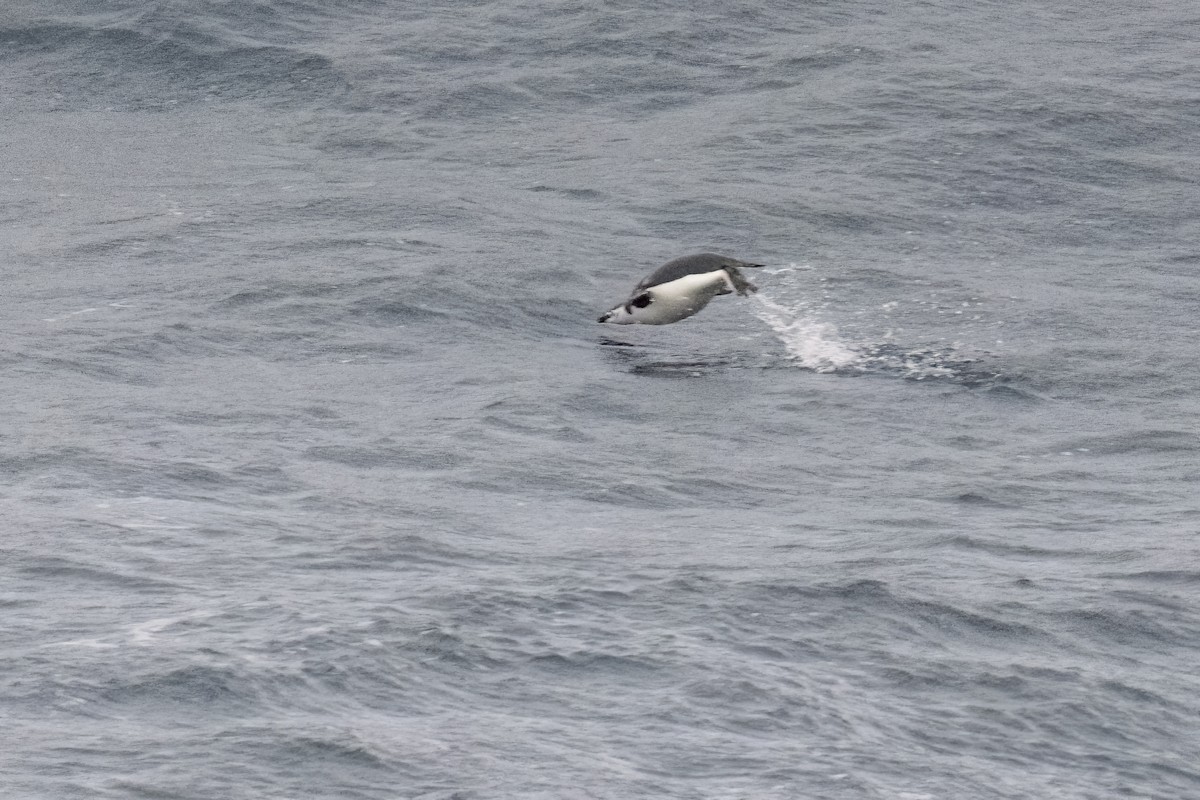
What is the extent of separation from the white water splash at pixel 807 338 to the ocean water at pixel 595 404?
6 centimetres

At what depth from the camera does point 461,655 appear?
1048cm

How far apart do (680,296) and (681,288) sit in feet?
0.20

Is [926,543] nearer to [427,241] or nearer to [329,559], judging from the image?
[329,559]

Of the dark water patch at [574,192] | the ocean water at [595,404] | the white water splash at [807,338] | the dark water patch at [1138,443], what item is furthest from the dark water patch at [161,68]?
the dark water patch at [1138,443]

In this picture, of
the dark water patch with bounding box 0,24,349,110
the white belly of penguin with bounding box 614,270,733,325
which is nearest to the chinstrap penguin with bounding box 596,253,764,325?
the white belly of penguin with bounding box 614,270,733,325

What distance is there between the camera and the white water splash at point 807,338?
1662 cm

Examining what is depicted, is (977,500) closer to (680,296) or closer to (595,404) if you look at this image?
(595,404)

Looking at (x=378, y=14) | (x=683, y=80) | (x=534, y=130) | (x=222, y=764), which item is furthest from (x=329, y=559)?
(x=378, y=14)

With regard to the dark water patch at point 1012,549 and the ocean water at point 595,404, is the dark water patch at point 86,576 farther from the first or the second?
the dark water patch at point 1012,549

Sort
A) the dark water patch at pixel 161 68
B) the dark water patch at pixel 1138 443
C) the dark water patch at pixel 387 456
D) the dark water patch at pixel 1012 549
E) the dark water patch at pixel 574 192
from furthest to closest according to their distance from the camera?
the dark water patch at pixel 161 68
the dark water patch at pixel 574 192
the dark water patch at pixel 1138 443
the dark water patch at pixel 387 456
the dark water patch at pixel 1012 549

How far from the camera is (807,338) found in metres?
17.1

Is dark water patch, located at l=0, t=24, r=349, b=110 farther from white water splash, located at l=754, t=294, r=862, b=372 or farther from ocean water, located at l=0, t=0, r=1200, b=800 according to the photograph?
white water splash, located at l=754, t=294, r=862, b=372

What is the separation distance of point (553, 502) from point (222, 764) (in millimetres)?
4548

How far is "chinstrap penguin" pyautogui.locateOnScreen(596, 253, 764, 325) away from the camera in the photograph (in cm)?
1670
